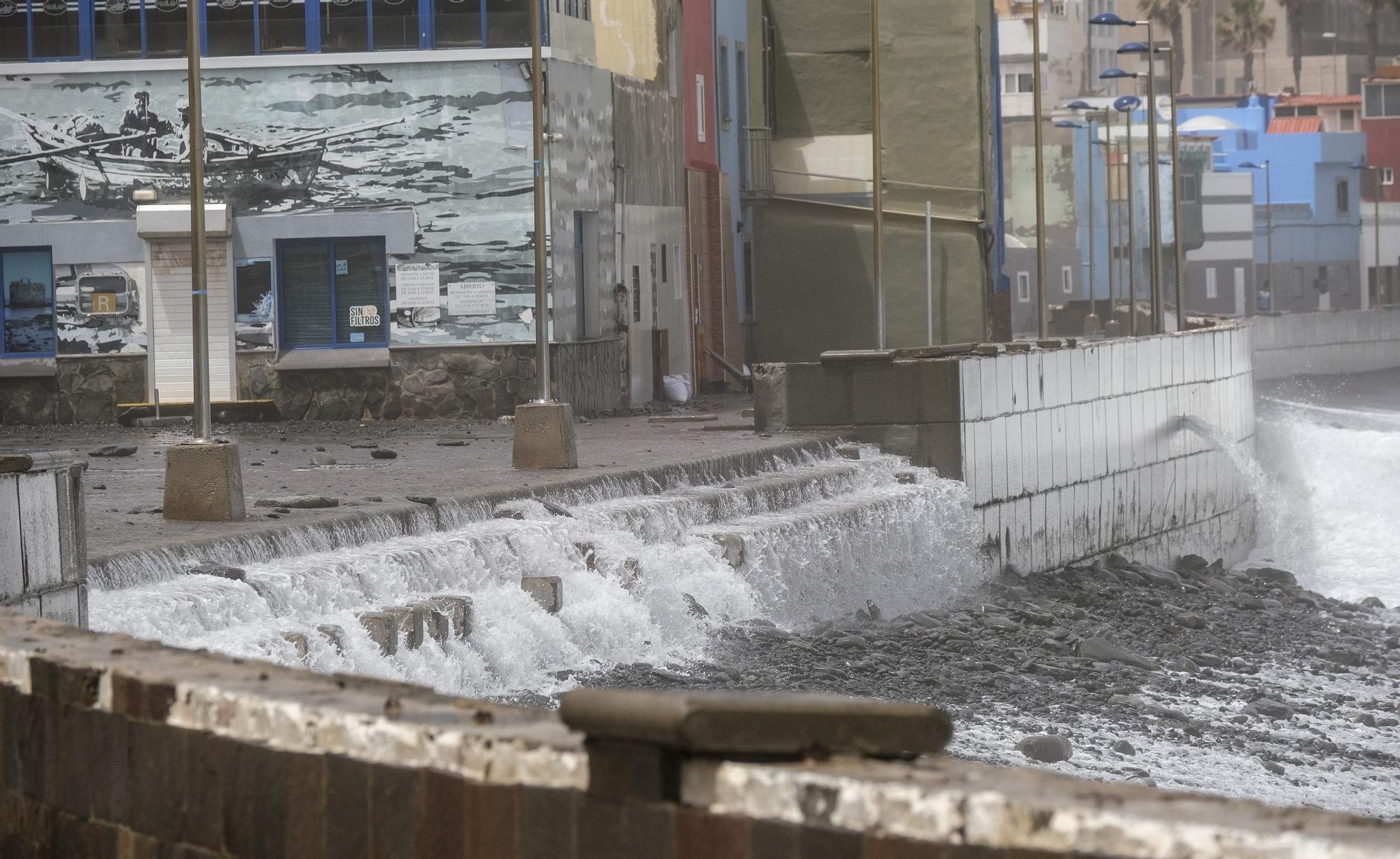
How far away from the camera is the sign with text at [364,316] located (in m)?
29.6

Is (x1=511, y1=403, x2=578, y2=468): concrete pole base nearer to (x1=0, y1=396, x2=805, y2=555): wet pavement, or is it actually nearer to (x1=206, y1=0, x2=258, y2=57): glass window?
(x1=0, y1=396, x2=805, y2=555): wet pavement

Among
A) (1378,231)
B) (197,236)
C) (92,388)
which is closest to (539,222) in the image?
(197,236)

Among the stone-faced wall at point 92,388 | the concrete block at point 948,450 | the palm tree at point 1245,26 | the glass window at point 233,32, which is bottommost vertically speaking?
the concrete block at point 948,450

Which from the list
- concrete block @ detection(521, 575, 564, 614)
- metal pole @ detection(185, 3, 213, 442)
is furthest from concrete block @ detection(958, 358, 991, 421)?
metal pole @ detection(185, 3, 213, 442)

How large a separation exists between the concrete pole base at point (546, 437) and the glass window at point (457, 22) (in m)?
11.2

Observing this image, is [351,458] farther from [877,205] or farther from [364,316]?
[877,205]

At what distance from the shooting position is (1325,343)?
77688 mm

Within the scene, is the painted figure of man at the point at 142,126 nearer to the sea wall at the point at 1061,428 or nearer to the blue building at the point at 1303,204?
the sea wall at the point at 1061,428

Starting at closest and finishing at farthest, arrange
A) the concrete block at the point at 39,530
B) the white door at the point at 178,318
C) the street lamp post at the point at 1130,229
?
the concrete block at the point at 39,530, the white door at the point at 178,318, the street lamp post at the point at 1130,229

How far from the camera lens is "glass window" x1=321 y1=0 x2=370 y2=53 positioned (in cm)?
2942

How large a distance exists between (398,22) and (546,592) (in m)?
16.6

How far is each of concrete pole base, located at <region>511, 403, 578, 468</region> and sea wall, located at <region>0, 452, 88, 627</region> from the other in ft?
31.9

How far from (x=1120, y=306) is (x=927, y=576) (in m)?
48.4

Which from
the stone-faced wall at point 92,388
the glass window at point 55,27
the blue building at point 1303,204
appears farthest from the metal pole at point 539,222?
the blue building at point 1303,204
